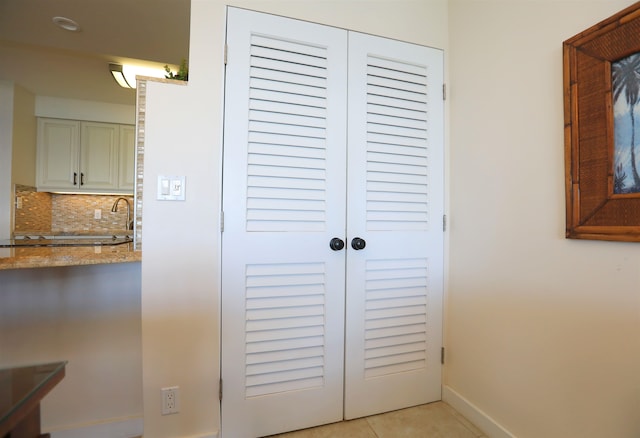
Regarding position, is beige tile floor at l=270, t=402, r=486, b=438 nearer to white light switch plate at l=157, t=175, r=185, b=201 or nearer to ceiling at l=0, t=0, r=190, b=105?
white light switch plate at l=157, t=175, r=185, b=201

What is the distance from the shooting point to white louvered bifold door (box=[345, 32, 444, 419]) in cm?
161

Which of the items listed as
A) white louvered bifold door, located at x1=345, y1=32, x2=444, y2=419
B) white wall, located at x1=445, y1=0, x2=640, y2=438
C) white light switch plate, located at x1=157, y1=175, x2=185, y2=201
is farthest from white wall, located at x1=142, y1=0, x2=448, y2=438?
white wall, located at x1=445, y1=0, x2=640, y2=438

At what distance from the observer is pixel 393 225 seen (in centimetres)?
168

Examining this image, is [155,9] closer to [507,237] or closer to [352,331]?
[352,331]

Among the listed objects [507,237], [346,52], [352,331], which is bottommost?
[352,331]

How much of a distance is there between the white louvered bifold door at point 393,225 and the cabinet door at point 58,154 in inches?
156

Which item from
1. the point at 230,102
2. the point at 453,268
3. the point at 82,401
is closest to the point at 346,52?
the point at 230,102

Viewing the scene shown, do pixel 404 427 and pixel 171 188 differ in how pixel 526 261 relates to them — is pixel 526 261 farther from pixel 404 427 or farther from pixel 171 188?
pixel 171 188

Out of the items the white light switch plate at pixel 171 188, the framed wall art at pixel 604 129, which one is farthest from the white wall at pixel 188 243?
the framed wall art at pixel 604 129

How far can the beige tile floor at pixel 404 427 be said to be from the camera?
150 cm

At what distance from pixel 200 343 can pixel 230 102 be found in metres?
1.14

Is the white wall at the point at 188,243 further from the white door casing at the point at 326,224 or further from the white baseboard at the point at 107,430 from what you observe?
the white baseboard at the point at 107,430

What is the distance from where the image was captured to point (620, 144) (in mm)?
1004

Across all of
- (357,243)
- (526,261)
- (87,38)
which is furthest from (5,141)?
(526,261)
